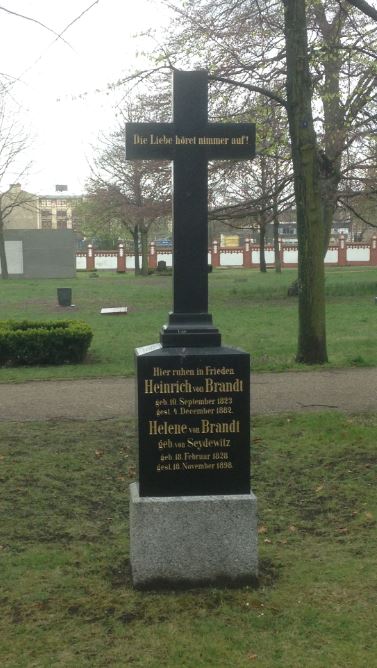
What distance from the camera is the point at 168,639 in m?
3.97

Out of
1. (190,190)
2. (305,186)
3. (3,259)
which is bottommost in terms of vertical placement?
(3,259)

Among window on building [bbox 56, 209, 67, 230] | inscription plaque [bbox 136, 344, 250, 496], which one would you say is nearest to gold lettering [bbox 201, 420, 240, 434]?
inscription plaque [bbox 136, 344, 250, 496]

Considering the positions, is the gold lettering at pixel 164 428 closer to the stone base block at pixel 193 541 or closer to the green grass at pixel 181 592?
the stone base block at pixel 193 541

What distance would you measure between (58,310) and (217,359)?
20.1 metres

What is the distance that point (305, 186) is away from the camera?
11.6 metres

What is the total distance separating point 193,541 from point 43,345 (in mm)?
9118

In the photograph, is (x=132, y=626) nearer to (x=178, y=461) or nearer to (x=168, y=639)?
(x=168, y=639)

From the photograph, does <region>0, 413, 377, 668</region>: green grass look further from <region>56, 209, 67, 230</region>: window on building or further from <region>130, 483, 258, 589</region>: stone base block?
<region>56, 209, 67, 230</region>: window on building

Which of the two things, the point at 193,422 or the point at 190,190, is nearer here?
the point at 193,422

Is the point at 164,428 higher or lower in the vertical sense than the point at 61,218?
lower

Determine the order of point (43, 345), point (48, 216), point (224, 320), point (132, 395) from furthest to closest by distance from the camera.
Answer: point (48, 216) → point (224, 320) → point (43, 345) → point (132, 395)

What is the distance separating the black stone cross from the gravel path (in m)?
4.41

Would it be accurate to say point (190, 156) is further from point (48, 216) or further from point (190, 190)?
point (48, 216)

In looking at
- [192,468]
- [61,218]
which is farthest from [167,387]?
[61,218]
